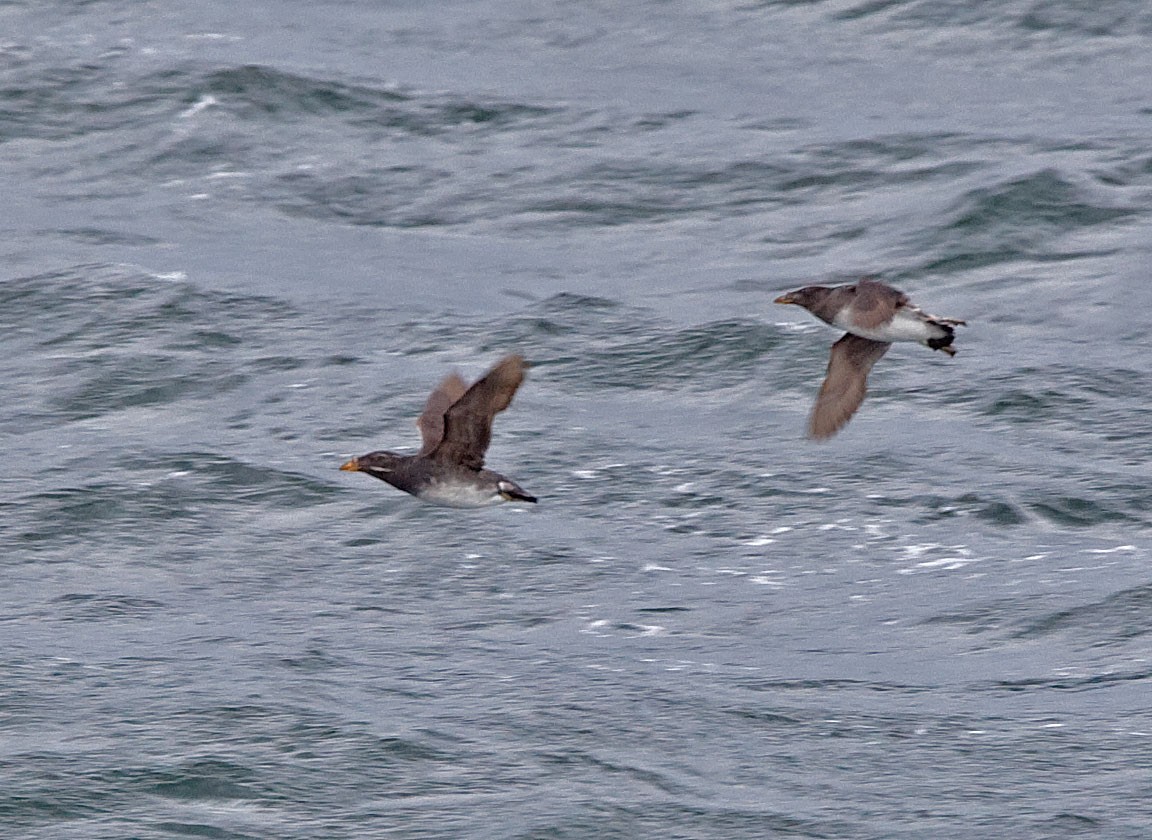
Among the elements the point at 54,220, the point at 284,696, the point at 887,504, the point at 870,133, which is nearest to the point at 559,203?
the point at 870,133

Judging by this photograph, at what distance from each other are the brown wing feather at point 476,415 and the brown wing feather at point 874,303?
2.28m

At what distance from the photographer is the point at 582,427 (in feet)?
60.6

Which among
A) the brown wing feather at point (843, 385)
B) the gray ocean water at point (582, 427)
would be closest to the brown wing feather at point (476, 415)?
the gray ocean water at point (582, 427)

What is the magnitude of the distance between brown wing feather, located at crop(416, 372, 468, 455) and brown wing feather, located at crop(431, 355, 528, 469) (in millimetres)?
129

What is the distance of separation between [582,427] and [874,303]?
5198 mm

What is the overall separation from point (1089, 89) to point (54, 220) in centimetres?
1082

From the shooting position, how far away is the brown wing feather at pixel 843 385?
13852 mm

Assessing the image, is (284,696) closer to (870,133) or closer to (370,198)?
(370,198)

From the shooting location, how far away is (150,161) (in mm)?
25266

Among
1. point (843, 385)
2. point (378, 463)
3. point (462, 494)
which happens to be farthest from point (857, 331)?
point (378, 463)

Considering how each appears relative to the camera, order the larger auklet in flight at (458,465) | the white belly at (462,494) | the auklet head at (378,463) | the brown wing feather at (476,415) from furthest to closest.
A: 1. the auklet head at (378,463)
2. the white belly at (462,494)
3. the larger auklet in flight at (458,465)
4. the brown wing feather at (476,415)

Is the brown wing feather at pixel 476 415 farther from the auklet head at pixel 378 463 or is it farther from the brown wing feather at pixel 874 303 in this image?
the brown wing feather at pixel 874 303

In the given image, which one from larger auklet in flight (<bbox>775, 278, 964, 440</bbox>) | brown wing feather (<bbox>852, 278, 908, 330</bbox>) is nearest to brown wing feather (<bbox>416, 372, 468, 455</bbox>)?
larger auklet in flight (<bbox>775, 278, 964, 440</bbox>)

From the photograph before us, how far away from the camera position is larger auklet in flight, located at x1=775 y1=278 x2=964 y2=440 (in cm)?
1330
